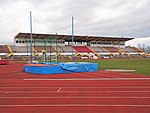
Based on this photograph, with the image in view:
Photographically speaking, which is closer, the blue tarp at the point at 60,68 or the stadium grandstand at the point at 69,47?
the blue tarp at the point at 60,68

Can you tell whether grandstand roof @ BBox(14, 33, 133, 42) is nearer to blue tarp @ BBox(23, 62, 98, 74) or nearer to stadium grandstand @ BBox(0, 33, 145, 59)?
stadium grandstand @ BBox(0, 33, 145, 59)

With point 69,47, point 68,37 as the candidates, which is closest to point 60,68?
point 68,37

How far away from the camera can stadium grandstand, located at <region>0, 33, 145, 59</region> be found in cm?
6344

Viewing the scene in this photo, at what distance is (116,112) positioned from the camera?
617 cm

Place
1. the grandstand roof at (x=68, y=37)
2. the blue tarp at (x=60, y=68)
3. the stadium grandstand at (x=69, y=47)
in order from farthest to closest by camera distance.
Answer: the grandstand roof at (x=68, y=37), the stadium grandstand at (x=69, y=47), the blue tarp at (x=60, y=68)

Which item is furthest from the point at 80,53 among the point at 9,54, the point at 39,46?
the point at 9,54

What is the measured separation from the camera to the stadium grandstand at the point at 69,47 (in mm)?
63444

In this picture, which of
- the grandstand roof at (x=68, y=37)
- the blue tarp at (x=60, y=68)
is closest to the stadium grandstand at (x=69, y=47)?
the grandstand roof at (x=68, y=37)

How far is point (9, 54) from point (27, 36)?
931 centimetres

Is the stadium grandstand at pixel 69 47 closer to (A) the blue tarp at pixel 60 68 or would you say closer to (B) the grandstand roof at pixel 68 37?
(B) the grandstand roof at pixel 68 37

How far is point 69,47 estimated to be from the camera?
75.4 meters

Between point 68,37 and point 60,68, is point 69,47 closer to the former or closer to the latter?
point 68,37

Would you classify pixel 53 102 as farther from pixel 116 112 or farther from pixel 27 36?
pixel 27 36

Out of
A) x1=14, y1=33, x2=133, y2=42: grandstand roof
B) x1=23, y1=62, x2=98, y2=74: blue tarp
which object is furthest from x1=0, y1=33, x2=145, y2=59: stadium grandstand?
x1=23, y1=62, x2=98, y2=74: blue tarp
